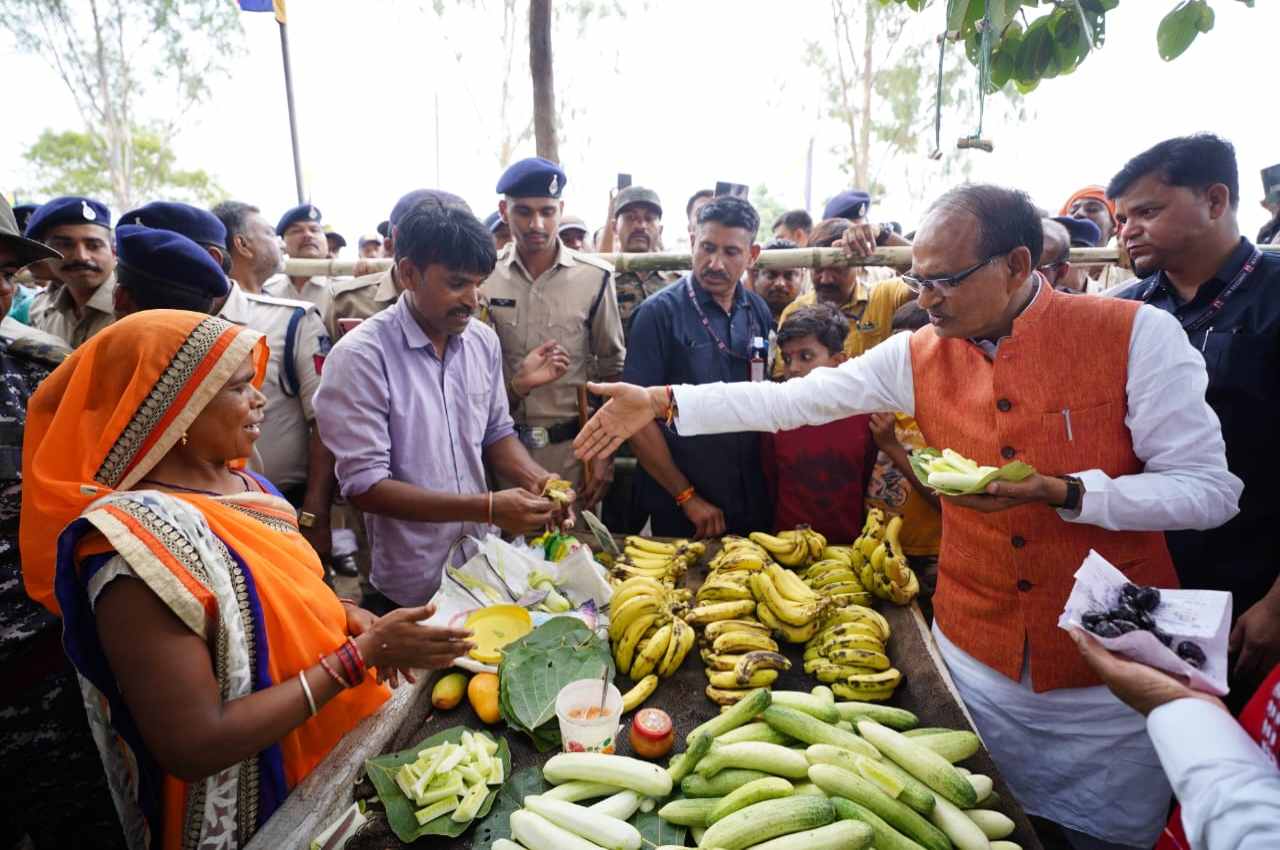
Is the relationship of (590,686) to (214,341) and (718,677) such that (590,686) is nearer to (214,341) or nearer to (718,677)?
(718,677)

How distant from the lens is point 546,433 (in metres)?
4.35

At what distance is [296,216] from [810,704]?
245 inches

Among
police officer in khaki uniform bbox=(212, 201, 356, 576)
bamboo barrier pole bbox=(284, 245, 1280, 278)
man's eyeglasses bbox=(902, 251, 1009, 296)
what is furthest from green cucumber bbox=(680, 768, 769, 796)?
bamboo barrier pole bbox=(284, 245, 1280, 278)

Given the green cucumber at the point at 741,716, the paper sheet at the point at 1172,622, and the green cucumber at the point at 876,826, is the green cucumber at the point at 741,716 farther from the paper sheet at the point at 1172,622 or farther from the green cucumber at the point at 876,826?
the paper sheet at the point at 1172,622

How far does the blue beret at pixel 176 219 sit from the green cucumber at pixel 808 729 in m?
3.60

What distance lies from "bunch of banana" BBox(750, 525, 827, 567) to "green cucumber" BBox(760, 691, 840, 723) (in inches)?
43.0

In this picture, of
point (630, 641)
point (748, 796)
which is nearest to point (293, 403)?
point (630, 641)

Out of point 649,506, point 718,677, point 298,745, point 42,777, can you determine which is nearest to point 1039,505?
point 718,677

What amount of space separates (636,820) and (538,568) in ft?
4.22

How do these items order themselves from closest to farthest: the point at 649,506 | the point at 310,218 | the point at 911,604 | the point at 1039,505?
the point at 1039,505
the point at 911,604
the point at 649,506
the point at 310,218

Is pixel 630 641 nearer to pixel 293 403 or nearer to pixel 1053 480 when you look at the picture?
pixel 1053 480

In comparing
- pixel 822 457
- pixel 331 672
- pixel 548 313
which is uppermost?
pixel 548 313

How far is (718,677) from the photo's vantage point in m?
2.21

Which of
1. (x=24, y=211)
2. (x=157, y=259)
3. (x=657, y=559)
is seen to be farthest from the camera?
(x=24, y=211)
